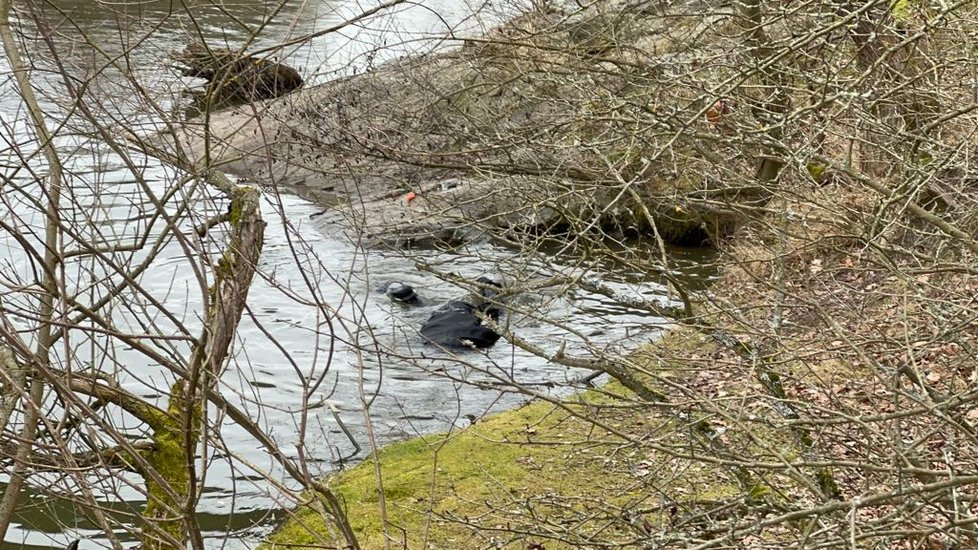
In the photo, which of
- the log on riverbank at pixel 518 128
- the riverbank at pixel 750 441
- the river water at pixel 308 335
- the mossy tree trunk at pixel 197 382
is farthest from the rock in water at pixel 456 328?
the mossy tree trunk at pixel 197 382

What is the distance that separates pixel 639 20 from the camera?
31.4 feet

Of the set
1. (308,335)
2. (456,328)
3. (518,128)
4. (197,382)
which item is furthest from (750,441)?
(308,335)

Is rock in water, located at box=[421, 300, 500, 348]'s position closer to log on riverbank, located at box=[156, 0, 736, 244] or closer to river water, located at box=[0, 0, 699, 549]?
river water, located at box=[0, 0, 699, 549]

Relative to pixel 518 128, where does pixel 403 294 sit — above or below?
below

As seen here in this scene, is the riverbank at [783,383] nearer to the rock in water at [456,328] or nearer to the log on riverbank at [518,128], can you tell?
the log on riverbank at [518,128]

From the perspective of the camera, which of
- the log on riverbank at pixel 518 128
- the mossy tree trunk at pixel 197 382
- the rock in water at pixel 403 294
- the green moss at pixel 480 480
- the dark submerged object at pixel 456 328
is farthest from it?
the rock in water at pixel 403 294

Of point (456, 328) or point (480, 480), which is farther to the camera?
point (456, 328)

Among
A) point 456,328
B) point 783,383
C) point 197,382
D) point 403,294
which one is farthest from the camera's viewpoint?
point 403,294

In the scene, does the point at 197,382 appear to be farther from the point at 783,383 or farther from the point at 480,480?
the point at 480,480

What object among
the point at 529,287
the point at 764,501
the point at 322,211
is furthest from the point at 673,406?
the point at 322,211

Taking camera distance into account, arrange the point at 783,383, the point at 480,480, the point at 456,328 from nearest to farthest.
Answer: the point at 783,383
the point at 480,480
the point at 456,328

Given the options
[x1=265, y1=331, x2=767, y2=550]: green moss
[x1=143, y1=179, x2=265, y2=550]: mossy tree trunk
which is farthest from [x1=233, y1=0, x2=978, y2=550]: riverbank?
[x1=143, y1=179, x2=265, y2=550]: mossy tree trunk

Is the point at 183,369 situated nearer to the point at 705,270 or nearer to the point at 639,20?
the point at 639,20

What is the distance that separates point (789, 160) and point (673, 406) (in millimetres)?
990
